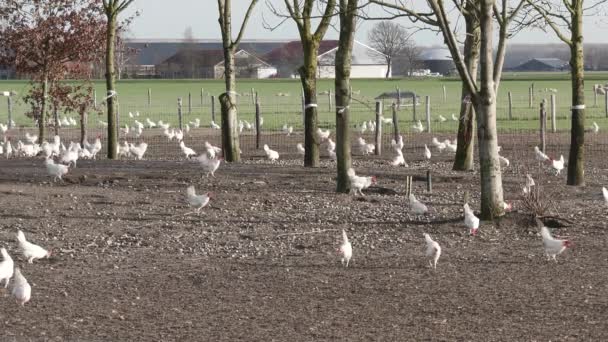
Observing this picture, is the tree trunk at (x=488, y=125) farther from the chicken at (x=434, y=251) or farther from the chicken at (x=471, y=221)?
the chicken at (x=434, y=251)

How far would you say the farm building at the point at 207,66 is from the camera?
138 metres

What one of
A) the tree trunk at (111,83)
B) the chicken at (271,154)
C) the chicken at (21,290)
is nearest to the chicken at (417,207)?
the chicken at (21,290)

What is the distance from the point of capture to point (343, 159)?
19.5 meters

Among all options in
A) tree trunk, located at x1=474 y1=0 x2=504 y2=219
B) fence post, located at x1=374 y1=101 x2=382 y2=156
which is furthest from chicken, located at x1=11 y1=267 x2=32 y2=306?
fence post, located at x1=374 y1=101 x2=382 y2=156

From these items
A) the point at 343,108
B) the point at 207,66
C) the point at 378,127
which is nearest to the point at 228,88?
the point at 378,127

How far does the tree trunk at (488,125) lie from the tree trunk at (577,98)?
4.13m

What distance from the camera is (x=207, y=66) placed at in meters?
144

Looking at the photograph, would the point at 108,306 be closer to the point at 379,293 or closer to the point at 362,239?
the point at 379,293

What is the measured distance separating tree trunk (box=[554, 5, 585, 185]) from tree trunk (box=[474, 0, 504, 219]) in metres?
4.13

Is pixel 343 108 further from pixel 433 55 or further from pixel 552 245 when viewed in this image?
pixel 433 55

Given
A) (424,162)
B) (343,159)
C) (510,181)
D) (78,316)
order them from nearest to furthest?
(78,316) → (343,159) → (510,181) → (424,162)

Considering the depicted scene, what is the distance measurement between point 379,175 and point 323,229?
665 centimetres

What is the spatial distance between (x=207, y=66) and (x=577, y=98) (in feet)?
409

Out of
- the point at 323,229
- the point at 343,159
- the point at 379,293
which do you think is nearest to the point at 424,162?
the point at 343,159
